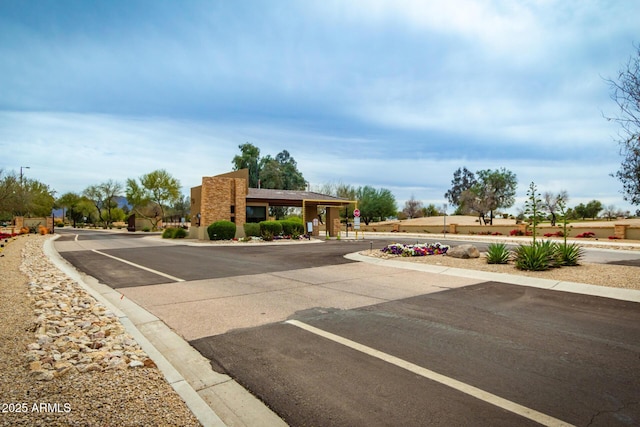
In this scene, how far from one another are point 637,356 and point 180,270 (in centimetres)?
1174

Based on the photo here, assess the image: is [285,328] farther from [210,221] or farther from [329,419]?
[210,221]

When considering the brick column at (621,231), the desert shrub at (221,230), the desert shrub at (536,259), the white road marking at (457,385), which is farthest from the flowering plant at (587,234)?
the white road marking at (457,385)

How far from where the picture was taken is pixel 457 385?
3898 millimetres

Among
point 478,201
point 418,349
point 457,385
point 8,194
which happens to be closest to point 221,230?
point 8,194

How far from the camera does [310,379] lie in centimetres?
406

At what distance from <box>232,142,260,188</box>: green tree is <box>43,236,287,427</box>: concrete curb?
2272 inches

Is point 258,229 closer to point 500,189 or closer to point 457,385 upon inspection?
point 457,385

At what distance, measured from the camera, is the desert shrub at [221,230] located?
28594 mm

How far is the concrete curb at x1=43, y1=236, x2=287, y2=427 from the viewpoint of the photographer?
334cm

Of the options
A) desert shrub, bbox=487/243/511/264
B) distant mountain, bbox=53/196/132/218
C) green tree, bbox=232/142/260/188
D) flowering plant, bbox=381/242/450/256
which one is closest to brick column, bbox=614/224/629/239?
flowering plant, bbox=381/242/450/256

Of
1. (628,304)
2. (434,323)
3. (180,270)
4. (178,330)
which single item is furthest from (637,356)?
(180,270)

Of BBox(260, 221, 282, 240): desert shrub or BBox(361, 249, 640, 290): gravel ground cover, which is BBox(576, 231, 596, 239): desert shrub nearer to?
BBox(361, 249, 640, 290): gravel ground cover

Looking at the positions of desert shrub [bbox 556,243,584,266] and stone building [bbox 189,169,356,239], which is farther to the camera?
stone building [bbox 189,169,356,239]

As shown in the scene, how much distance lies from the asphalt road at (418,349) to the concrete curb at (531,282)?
0.68m
